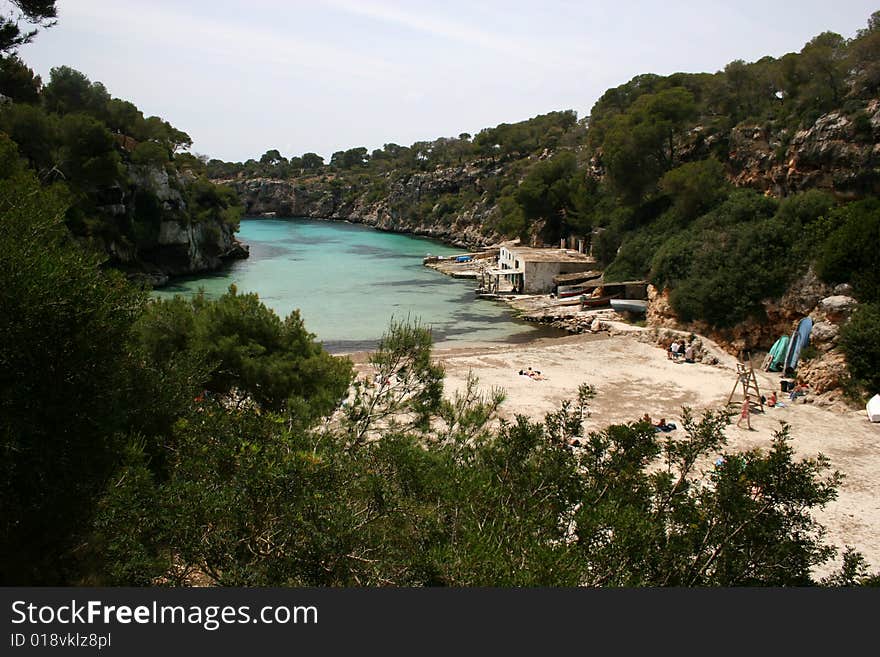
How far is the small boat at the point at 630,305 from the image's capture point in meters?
34.4

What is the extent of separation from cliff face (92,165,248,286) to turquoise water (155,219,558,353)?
2541 mm

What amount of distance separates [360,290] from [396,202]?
201ft

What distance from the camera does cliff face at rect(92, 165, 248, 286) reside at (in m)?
46.1

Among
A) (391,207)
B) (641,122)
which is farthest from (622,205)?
(391,207)

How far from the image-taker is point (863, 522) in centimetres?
1265

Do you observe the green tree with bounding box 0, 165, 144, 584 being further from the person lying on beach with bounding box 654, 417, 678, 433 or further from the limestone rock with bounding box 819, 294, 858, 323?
the limestone rock with bounding box 819, 294, 858, 323

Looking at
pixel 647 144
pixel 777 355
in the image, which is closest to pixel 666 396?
pixel 777 355

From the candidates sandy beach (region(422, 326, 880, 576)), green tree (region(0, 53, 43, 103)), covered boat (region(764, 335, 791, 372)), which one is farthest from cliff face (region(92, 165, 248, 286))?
covered boat (region(764, 335, 791, 372))

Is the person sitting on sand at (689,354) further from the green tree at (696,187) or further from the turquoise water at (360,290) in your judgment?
the green tree at (696,187)

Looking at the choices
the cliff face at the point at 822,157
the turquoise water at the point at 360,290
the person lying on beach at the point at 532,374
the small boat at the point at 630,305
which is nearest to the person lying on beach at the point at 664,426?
the person lying on beach at the point at 532,374

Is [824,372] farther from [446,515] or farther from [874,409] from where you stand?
[446,515]

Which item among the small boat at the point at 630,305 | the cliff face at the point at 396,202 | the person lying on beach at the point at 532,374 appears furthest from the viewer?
the cliff face at the point at 396,202

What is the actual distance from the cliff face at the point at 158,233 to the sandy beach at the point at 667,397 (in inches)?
1181

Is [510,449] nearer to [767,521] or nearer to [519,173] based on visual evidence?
[767,521]
